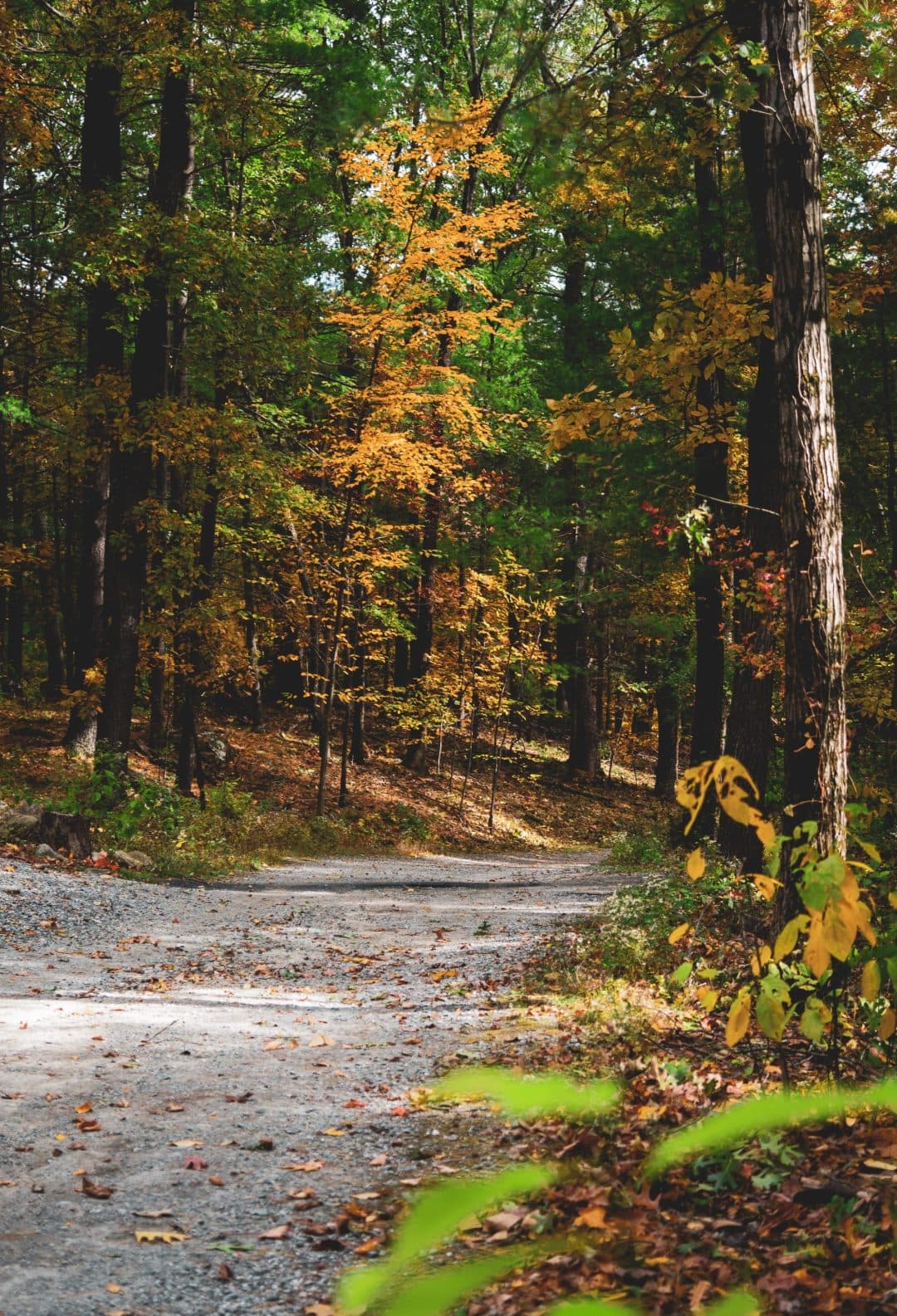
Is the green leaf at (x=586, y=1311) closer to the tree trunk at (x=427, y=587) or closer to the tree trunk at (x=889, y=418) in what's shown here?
the tree trunk at (x=889, y=418)

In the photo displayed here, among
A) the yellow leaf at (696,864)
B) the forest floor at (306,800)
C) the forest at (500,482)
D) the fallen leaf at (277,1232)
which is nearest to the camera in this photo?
the yellow leaf at (696,864)

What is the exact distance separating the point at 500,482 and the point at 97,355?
8935 millimetres

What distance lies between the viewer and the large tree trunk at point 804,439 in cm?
515

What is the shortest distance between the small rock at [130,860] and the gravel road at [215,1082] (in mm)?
1556

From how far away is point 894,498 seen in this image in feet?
42.0

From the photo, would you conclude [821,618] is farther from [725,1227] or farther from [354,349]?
[354,349]

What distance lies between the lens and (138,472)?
1541 cm

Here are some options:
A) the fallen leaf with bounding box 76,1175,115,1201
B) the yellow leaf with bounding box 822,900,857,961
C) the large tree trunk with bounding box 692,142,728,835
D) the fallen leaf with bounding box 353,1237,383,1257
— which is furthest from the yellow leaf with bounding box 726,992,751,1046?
the large tree trunk with bounding box 692,142,728,835

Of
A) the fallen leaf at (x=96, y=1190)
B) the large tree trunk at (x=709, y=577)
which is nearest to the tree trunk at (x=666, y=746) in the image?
the large tree trunk at (x=709, y=577)

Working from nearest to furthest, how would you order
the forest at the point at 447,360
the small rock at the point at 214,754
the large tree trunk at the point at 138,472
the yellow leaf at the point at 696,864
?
the yellow leaf at the point at 696,864 → the forest at the point at 447,360 → the large tree trunk at the point at 138,472 → the small rock at the point at 214,754

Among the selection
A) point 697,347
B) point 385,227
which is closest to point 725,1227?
point 697,347

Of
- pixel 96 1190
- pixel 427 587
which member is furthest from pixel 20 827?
pixel 427 587

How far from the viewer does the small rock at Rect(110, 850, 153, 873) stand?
42.5 feet

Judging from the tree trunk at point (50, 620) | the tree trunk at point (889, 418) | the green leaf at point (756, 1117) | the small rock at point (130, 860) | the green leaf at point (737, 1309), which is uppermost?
the tree trunk at point (889, 418)
